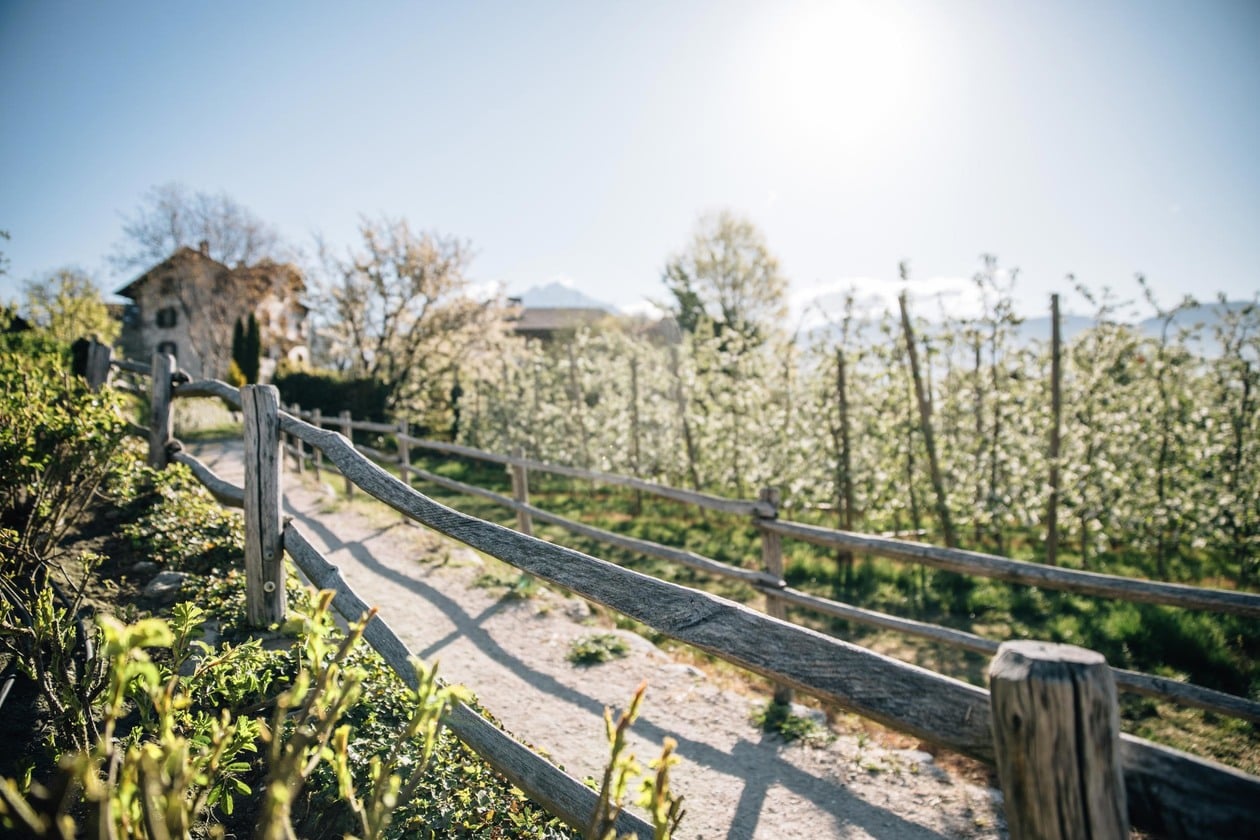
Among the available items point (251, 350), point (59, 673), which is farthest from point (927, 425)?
point (251, 350)

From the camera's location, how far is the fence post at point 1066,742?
900 mm

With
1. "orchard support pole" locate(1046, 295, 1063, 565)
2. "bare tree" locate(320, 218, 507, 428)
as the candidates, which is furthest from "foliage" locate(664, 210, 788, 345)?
"orchard support pole" locate(1046, 295, 1063, 565)

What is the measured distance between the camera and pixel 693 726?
376cm

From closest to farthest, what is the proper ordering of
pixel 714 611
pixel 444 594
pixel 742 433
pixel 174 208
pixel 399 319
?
pixel 714 611
pixel 444 594
pixel 742 433
pixel 399 319
pixel 174 208

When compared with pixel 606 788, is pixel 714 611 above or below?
above

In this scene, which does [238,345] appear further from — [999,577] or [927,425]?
[999,577]

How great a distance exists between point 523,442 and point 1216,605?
13404mm

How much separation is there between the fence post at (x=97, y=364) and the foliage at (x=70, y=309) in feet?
46.8

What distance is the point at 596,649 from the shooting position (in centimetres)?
454

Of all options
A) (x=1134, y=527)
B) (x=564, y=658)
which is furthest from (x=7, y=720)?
(x=1134, y=527)

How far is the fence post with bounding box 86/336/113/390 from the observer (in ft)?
17.7

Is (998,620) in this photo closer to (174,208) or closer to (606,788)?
(606,788)

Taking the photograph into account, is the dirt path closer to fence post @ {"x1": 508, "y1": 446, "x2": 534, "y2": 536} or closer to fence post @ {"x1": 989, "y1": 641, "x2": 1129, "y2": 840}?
fence post @ {"x1": 508, "y1": 446, "x2": 534, "y2": 536}

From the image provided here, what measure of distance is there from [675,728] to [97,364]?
558 centimetres
